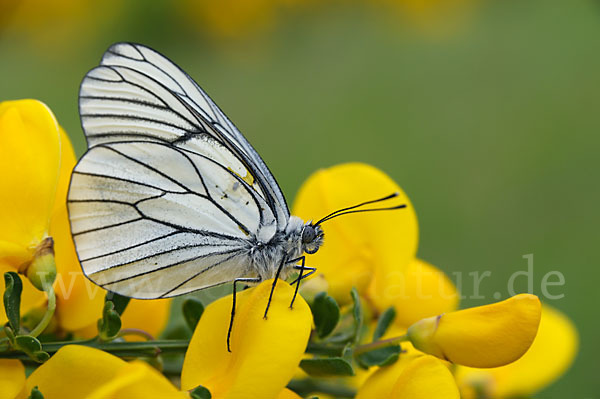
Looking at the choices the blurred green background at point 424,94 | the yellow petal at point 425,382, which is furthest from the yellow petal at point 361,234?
the blurred green background at point 424,94

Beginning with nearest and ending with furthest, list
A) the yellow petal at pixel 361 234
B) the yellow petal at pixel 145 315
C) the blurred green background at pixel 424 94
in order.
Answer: the yellow petal at pixel 145 315, the yellow petal at pixel 361 234, the blurred green background at pixel 424 94

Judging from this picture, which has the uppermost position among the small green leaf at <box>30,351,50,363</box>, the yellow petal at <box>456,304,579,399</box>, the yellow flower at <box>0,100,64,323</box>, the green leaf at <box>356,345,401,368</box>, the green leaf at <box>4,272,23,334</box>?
the yellow flower at <box>0,100,64,323</box>

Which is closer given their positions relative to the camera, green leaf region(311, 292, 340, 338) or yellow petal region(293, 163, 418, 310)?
green leaf region(311, 292, 340, 338)

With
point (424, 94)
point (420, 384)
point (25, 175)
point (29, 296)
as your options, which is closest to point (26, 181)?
point (25, 175)

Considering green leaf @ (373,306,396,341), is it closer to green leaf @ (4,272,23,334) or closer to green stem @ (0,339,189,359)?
green stem @ (0,339,189,359)

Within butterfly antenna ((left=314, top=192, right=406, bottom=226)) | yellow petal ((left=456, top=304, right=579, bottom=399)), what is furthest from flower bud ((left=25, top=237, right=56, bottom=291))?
yellow petal ((left=456, top=304, right=579, bottom=399))

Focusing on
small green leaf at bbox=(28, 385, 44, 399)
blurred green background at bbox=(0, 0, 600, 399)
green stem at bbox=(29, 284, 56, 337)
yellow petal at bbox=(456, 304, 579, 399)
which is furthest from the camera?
blurred green background at bbox=(0, 0, 600, 399)

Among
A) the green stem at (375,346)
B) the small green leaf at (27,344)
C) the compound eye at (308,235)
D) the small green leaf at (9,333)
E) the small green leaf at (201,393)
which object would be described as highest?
the compound eye at (308,235)

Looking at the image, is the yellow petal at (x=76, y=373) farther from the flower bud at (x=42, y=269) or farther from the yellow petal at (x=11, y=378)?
the flower bud at (x=42, y=269)
